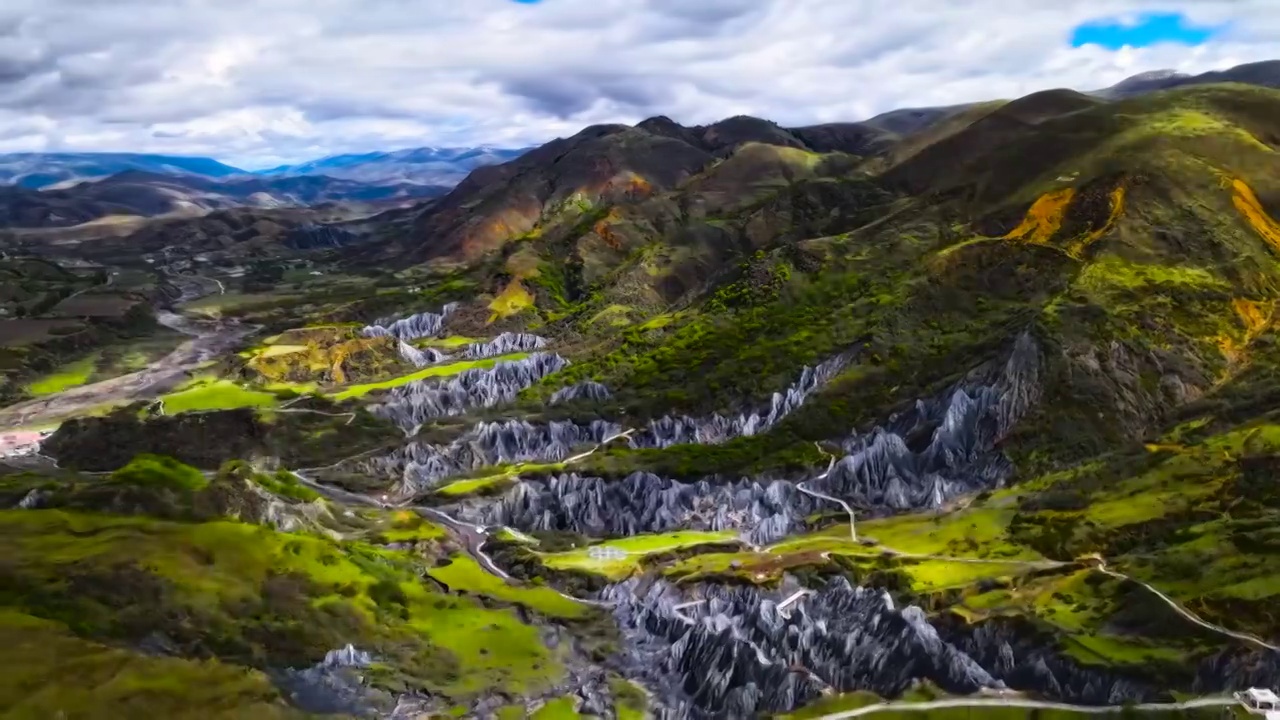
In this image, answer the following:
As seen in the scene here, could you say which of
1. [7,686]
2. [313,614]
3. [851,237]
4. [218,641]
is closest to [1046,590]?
[313,614]

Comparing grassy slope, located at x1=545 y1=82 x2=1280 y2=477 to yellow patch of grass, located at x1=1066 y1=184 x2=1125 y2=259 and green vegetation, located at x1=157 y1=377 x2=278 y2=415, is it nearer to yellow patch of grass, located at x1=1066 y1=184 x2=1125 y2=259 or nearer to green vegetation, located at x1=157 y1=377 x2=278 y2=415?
yellow patch of grass, located at x1=1066 y1=184 x2=1125 y2=259

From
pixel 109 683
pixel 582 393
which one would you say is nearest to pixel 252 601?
pixel 109 683

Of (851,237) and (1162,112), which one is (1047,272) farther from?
(1162,112)

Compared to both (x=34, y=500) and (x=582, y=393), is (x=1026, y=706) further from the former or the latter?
(x=582, y=393)

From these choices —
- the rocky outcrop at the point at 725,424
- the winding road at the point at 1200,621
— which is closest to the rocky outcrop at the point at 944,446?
the rocky outcrop at the point at 725,424

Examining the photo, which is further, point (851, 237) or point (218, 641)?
point (851, 237)

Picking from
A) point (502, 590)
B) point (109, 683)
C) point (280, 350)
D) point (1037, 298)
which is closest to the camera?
point (109, 683)

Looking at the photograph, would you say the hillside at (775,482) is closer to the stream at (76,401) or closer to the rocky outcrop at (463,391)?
the rocky outcrop at (463,391)
